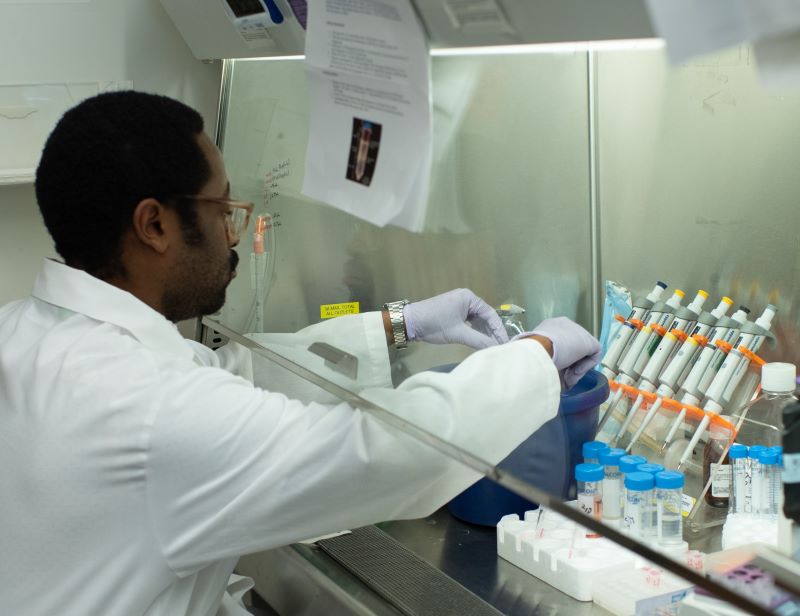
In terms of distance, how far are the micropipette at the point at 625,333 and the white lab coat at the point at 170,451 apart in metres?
0.60

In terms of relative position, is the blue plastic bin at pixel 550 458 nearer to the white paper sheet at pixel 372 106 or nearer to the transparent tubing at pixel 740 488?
the transparent tubing at pixel 740 488

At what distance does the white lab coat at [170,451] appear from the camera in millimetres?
1133

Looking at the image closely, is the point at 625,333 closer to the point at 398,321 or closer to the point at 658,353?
the point at 658,353

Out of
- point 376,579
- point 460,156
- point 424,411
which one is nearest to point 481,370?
point 424,411

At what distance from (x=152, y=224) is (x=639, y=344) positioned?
891 millimetres

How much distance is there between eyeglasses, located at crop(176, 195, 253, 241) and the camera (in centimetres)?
137

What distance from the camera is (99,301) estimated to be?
1.31 metres

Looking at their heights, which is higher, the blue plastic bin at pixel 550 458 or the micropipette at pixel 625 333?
the micropipette at pixel 625 333

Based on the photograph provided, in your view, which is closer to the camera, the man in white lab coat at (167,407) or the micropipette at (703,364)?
the man in white lab coat at (167,407)

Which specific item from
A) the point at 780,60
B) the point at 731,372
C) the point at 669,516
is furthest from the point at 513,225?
the point at 780,60

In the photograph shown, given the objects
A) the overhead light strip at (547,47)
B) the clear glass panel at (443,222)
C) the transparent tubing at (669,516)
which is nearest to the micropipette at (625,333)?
the clear glass panel at (443,222)

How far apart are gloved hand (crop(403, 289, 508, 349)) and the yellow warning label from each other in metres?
0.08

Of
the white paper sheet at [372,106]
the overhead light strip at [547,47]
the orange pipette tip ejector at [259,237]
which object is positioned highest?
the overhead light strip at [547,47]

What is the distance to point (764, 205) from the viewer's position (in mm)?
1680
